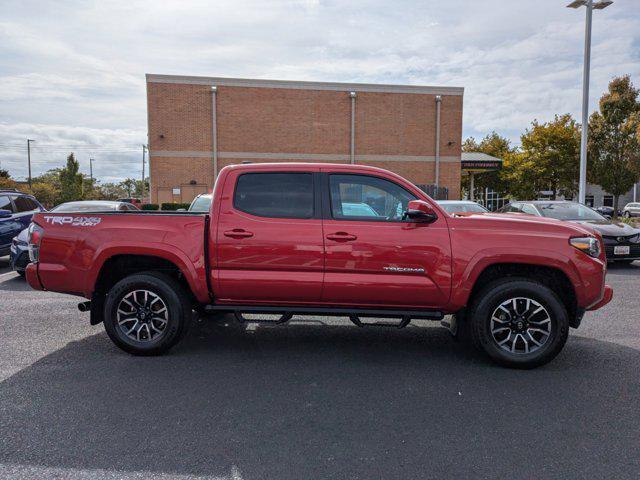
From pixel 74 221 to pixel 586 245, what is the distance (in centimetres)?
510

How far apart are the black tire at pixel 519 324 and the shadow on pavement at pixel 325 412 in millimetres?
149

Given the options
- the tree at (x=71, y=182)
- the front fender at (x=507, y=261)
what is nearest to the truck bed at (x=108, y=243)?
the front fender at (x=507, y=261)

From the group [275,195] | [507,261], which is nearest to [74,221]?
[275,195]

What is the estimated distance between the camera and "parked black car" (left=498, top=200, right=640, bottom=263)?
1034cm

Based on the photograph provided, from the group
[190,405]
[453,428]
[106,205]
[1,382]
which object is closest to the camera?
[453,428]

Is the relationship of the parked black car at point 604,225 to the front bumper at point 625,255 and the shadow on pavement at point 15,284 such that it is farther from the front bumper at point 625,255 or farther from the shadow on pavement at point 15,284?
the shadow on pavement at point 15,284

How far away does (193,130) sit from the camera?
2656 centimetres

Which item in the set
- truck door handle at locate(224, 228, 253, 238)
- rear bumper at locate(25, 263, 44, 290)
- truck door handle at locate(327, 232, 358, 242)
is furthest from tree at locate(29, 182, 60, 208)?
truck door handle at locate(327, 232, 358, 242)

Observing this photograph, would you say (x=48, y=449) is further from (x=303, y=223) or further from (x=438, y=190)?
(x=438, y=190)

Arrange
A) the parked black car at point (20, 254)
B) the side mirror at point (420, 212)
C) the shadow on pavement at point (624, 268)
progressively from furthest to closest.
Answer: the shadow on pavement at point (624, 268) → the parked black car at point (20, 254) → the side mirror at point (420, 212)

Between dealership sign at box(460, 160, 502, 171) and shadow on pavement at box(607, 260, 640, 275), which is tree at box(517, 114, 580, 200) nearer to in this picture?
dealership sign at box(460, 160, 502, 171)

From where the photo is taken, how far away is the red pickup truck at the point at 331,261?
4.48 metres

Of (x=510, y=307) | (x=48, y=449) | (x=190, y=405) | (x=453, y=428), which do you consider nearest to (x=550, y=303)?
(x=510, y=307)

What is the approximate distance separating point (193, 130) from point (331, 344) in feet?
77.6
